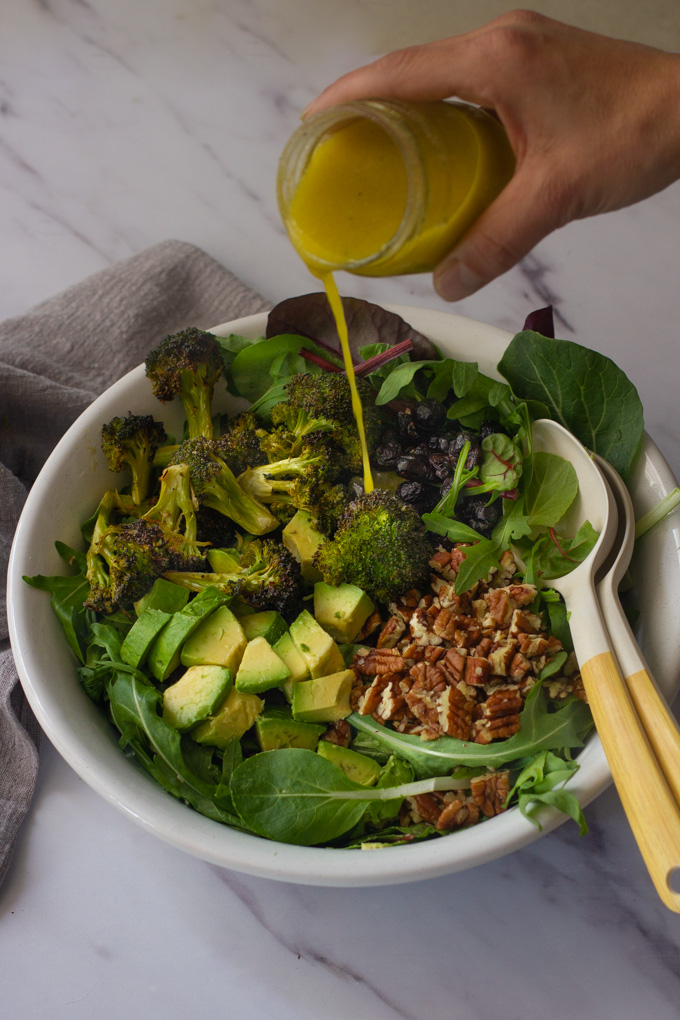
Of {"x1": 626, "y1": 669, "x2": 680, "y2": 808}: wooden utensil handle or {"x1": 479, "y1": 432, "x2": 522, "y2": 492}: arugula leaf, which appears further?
{"x1": 479, "y1": 432, "x2": 522, "y2": 492}: arugula leaf

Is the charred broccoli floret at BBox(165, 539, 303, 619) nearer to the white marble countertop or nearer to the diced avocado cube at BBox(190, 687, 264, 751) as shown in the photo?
the diced avocado cube at BBox(190, 687, 264, 751)

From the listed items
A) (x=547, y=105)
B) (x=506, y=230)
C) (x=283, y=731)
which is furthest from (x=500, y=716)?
(x=547, y=105)

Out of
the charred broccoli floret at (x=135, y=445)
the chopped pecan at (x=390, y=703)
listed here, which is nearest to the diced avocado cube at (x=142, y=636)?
the charred broccoli floret at (x=135, y=445)

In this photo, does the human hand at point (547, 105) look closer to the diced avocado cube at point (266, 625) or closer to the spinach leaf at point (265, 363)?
the spinach leaf at point (265, 363)

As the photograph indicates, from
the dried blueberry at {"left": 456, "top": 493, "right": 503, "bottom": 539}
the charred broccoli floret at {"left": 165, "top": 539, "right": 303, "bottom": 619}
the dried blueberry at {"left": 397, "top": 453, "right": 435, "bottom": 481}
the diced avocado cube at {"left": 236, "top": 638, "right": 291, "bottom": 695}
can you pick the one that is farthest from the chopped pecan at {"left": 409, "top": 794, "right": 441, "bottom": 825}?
the dried blueberry at {"left": 397, "top": 453, "right": 435, "bottom": 481}

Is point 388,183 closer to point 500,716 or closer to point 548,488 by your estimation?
point 548,488

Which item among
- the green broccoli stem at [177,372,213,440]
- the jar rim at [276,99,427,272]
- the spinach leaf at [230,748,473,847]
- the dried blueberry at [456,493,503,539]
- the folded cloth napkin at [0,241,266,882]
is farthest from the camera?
the folded cloth napkin at [0,241,266,882]

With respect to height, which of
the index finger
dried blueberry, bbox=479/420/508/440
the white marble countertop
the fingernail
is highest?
the index finger
